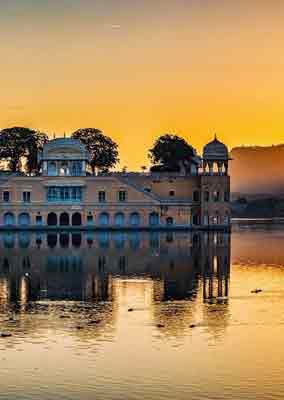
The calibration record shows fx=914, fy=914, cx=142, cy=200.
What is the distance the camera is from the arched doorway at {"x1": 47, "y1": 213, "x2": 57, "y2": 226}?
84.2m

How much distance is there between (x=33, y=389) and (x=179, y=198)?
231 feet

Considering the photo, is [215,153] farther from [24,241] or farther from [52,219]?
[24,241]

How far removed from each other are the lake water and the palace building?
1489 inches

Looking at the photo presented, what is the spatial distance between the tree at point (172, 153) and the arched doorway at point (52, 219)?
18850 millimetres

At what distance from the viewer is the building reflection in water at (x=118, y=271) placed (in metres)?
29.9

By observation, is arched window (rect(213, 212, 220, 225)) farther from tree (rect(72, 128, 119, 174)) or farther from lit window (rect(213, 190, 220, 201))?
tree (rect(72, 128, 119, 174))

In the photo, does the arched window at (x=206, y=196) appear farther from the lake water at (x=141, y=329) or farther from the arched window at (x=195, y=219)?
the lake water at (x=141, y=329)

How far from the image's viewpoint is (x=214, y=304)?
28688 mm

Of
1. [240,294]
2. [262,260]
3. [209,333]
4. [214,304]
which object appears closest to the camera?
[209,333]

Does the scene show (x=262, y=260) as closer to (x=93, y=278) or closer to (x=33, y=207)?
(x=93, y=278)

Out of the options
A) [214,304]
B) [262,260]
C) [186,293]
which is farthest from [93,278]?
[262,260]

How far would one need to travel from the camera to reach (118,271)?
4016 cm

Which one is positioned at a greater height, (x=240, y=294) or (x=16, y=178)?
(x=16, y=178)

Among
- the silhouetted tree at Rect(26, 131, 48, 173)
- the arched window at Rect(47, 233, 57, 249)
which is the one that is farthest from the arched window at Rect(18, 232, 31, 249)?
the silhouetted tree at Rect(26, 131, 48, 173)
